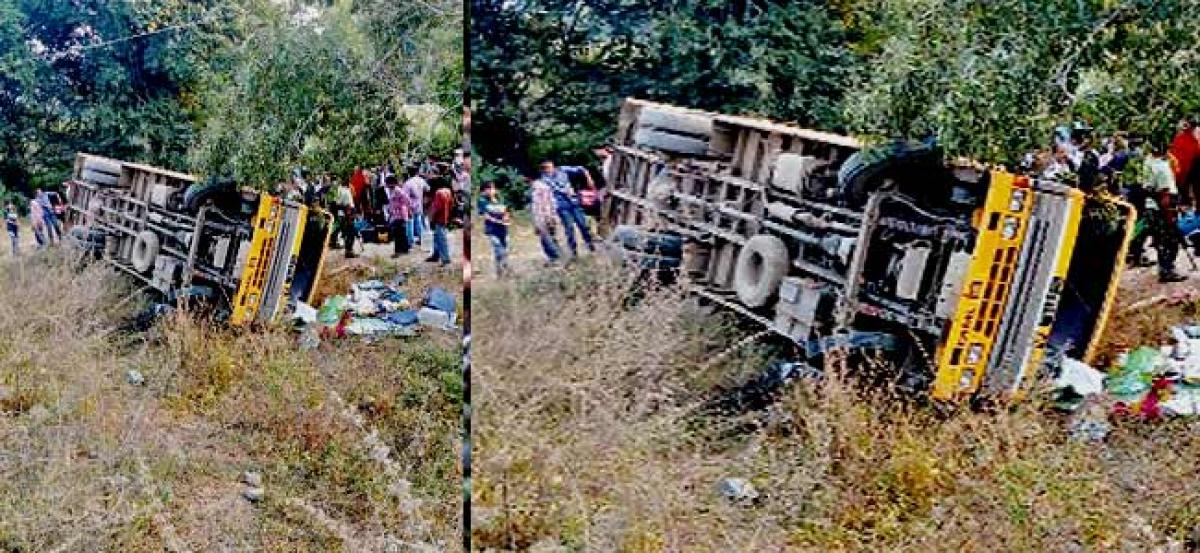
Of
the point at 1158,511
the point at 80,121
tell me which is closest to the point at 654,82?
the point at 1158,511

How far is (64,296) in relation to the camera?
6.32 feet

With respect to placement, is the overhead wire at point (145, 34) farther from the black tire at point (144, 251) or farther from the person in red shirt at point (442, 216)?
the person in red shirt at point (442, 216)

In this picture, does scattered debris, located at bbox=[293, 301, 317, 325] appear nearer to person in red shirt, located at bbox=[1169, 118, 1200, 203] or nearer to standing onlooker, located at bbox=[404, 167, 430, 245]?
standing onlooker, located at bbox=[404, 167, 430, 245]

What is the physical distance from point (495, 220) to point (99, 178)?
30.0 inches

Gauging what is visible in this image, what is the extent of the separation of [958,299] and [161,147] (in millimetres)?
1285

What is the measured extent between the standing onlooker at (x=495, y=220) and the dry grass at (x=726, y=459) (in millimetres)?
56

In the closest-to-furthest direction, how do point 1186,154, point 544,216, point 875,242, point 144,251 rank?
point 1186,154, point 875,242, point 544,216, point 144,251

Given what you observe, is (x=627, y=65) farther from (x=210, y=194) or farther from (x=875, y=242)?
(x=210, y=194)

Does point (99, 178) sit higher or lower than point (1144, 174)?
lower

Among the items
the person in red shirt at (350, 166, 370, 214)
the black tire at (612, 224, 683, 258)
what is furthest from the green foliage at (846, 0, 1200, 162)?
the person in red shirt at (350, 166, 370, 214)

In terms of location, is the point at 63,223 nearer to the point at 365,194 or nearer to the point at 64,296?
the point at 64,296

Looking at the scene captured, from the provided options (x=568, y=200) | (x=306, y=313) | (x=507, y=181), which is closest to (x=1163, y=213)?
(x=568, y=200)

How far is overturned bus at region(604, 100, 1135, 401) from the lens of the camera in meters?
1.32

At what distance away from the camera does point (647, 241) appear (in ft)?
4.85
